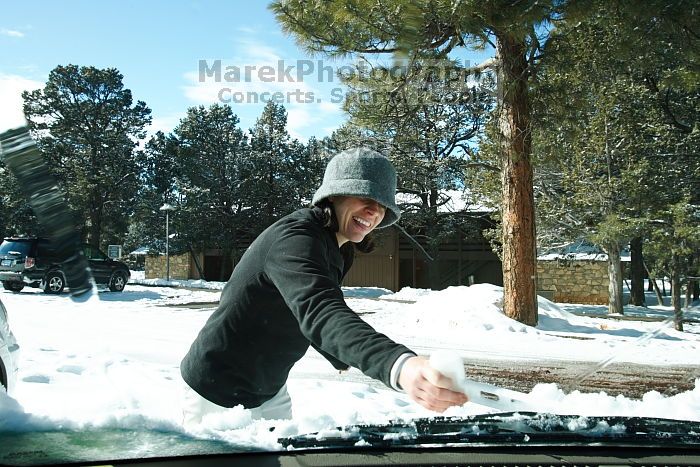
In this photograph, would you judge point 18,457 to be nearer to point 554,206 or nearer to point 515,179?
point 515,179

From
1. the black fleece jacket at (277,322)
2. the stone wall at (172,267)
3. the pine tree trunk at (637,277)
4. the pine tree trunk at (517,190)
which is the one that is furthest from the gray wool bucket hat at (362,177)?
the pine tree trunk at (637,277)

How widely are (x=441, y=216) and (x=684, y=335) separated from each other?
4.33 metres

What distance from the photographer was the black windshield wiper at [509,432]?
0.93m

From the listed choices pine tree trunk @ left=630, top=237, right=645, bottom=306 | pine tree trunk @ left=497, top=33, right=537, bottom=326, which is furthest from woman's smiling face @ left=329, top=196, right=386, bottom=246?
pine tree trunk @ left=630, top=237, right=645, bottom=306

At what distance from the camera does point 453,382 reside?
0.74 metres

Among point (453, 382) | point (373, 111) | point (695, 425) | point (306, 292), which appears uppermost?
point (373, 111)

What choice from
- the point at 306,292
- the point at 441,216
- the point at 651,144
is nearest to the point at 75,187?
the point at 306,292

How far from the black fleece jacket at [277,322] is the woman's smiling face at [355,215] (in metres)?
0.04

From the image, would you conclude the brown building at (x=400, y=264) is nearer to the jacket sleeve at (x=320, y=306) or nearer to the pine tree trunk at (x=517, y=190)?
the jacket sleeve at (x=320, y=306)

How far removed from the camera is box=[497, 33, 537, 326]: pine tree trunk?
7234 millimetres

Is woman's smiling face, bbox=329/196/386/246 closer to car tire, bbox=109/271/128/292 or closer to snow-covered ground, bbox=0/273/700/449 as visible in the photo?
snow-covered ground, bbox=0/273/700/449

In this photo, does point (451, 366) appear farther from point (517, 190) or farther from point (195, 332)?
point (517, 190)

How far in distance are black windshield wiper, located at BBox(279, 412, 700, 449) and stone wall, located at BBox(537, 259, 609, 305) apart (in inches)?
603

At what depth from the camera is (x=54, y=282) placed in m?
1.57
